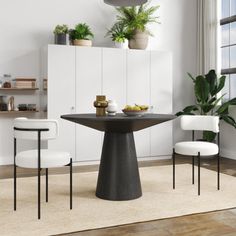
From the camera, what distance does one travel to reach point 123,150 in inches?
135

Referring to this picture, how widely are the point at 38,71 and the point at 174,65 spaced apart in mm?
2393

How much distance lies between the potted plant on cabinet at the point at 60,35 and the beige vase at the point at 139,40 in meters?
1.06

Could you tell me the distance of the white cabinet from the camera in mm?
5086

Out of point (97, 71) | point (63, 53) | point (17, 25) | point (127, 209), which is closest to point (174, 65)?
point (97, 71)

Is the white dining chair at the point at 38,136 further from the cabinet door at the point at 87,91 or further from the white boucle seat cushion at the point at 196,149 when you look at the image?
the cabinet door at the point at 87,91

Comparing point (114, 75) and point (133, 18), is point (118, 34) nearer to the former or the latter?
point (133, 18)

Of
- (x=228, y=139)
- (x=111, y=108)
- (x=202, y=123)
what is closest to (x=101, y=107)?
(x=111, y=108)

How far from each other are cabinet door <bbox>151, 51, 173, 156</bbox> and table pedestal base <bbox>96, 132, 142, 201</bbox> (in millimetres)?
2317

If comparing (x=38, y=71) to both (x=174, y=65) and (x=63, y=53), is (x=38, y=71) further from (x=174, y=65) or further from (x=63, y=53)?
(x=174, y=65)

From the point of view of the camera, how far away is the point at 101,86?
535cm

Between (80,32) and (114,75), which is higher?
(80,32)

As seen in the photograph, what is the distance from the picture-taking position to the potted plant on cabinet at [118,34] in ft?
18.1

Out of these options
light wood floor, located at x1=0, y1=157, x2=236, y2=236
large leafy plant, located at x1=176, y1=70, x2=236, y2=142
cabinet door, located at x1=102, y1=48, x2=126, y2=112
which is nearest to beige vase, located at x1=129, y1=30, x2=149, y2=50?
cabinet door, located at x1=102, y1=48, x2=126, y2=112

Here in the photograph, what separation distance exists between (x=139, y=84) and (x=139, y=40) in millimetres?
694
